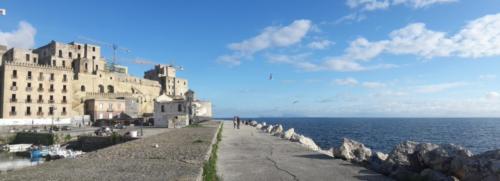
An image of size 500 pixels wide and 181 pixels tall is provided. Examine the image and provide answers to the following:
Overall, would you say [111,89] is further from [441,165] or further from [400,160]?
[441,165]

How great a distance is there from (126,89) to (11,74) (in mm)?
30902

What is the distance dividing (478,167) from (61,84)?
73059 millimetres

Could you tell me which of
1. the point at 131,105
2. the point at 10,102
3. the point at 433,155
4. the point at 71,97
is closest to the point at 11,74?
the point at 10,102

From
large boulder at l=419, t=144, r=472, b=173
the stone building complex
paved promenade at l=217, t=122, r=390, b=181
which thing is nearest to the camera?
paved promenade at l=217, t=122, r=390, b=181

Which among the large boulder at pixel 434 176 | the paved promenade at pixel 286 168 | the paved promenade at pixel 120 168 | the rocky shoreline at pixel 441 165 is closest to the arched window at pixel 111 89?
the paved promenade at pixel 286 168

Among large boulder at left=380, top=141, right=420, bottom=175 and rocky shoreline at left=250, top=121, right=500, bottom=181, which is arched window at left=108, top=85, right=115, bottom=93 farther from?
large boulder at left=380, top=141, right=420, bottom=175

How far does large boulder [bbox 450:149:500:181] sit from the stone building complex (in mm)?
68198

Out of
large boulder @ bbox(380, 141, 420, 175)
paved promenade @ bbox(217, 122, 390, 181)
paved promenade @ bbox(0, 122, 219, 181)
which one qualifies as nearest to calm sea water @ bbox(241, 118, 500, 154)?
large boulder @ bbox(380, 141, 420, 175)

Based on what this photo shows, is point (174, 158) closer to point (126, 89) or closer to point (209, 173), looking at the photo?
point (209, 173)

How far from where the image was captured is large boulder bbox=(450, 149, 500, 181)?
38.4 feet

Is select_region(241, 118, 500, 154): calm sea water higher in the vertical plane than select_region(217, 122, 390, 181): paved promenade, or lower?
lower

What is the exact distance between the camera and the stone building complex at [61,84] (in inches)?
2559

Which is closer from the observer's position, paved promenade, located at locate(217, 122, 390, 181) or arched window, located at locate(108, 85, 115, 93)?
paved promenade, located at locate(217, 122, 390, 181)

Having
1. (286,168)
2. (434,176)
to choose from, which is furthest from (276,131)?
(434,176)
